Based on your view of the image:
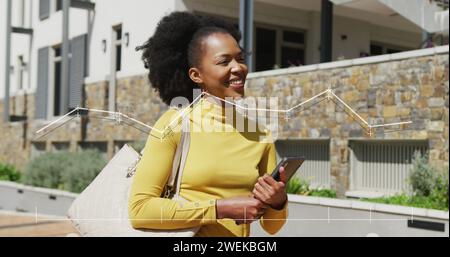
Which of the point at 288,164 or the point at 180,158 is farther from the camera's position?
the point at 180,158

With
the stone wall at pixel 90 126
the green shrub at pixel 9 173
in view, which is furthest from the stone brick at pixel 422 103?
the green shrub at pixel 9 173

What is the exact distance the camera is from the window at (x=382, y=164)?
9.70m

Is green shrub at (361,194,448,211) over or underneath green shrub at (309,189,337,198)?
over

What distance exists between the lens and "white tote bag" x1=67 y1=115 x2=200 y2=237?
77.0 inches

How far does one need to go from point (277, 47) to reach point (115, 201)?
13.6m

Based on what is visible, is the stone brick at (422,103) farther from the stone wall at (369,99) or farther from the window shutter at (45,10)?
the window shutter at (45,10)

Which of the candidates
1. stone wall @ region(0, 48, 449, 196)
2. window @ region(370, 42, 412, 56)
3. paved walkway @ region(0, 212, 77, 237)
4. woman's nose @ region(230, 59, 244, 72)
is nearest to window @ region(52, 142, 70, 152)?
stone wall @ region(0, 48, 449, 196)

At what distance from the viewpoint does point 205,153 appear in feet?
6.51

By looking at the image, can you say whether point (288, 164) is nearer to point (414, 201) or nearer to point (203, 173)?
point (203, 173)

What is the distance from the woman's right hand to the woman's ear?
1.43ft

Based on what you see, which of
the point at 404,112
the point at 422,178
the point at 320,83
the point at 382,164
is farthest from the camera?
the point at 320,83

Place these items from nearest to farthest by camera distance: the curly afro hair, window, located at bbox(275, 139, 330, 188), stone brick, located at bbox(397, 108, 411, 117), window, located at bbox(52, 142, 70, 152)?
the curly afro hair → stone brick, located at bbox(397, 108, 411, 117) → window, located at bbox(275, 139, 330, 188) → window, located at bbox(52, 142, 70, 152)

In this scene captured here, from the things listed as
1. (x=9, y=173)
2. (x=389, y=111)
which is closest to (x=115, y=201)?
(x=389, y=111)

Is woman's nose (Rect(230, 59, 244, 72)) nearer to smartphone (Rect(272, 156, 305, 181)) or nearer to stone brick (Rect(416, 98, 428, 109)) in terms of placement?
smartphone (Rect(272, 156, 305, 181))
